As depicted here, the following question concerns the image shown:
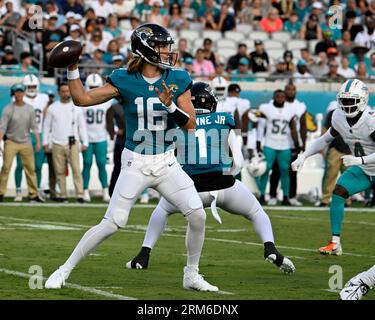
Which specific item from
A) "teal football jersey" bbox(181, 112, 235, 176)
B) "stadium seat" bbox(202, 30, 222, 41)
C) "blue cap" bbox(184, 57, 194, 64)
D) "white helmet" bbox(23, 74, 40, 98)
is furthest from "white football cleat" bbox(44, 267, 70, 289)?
"stadium seat" bbox(202, 30, 222, 41)

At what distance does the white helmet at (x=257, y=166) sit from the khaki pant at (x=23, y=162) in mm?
3248

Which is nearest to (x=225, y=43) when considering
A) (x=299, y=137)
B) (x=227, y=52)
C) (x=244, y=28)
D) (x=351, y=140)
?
(x=227, y=52)

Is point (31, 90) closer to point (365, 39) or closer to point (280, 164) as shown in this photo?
point (280, 164)

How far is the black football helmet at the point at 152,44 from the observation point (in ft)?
25.4

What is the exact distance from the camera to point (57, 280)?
777 cm

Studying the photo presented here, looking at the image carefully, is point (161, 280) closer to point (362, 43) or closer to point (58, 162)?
point (58, 162)

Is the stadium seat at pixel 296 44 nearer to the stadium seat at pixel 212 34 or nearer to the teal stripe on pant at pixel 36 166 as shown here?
the stadium seat at pixel 212 34

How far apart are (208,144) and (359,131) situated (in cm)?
198

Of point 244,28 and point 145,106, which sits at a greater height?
point 145,106

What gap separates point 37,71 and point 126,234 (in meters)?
7.07

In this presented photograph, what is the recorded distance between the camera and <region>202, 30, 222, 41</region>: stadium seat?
21859mm

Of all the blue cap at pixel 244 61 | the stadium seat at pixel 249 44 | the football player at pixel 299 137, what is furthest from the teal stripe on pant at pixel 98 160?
the stadium seat at pixel 249 44

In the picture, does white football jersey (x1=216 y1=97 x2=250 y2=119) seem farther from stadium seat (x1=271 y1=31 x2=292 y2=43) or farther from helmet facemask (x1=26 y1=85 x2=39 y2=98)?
stadium seat (x1=271 y1=31 x2=292 y2=43)

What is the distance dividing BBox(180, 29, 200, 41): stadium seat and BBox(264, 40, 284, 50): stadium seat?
1.42 meters
